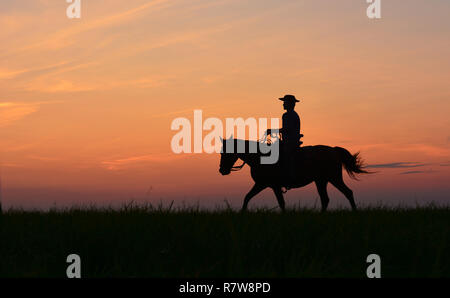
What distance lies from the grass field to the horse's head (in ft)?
10.5

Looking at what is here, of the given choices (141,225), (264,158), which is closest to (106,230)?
(141,225)

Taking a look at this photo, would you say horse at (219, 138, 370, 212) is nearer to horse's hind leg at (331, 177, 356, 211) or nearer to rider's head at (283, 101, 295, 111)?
horse's hind leg at (331, 177, 356, 211)

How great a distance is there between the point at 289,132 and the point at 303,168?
4.63 ft

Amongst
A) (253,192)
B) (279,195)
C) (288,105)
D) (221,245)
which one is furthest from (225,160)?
(221,245)

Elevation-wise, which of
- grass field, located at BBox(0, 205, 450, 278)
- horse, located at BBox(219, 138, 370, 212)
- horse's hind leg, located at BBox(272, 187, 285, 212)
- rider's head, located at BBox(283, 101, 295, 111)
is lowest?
grass field, located at BBox(0, 205, 450, 278)

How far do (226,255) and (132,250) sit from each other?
56.8 inches

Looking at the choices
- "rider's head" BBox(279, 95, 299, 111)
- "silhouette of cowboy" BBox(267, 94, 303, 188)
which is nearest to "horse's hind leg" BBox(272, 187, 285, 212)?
"silhouette of cowboy" BBox(267, 94, 303, 188)

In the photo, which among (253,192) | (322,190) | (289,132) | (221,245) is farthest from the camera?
(322,190)

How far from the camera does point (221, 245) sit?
293 inches

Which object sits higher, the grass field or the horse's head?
the horse's head

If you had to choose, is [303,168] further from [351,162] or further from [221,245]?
[221,245]

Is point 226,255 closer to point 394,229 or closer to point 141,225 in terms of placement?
point 141,225

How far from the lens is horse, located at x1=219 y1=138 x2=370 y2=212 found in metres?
13.0

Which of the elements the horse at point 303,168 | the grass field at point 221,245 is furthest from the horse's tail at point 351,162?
the grass field at point 221,245
